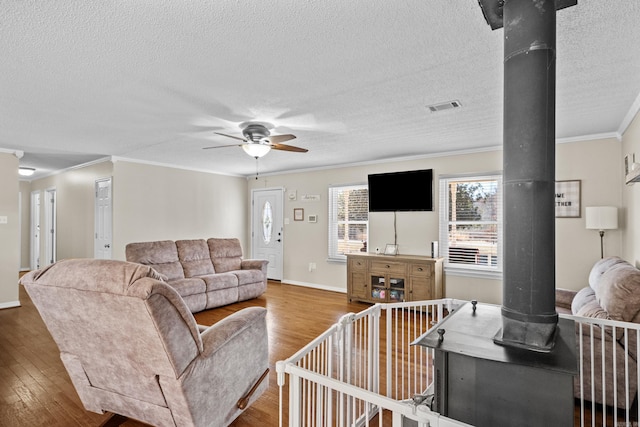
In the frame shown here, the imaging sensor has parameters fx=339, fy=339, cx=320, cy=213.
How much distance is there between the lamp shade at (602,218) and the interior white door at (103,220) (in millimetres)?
6526

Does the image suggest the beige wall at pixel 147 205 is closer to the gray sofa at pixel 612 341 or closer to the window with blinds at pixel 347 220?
the window with blinds at pixel 347 220

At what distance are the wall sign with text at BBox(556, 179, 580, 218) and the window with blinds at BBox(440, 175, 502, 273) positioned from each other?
0.66 meters

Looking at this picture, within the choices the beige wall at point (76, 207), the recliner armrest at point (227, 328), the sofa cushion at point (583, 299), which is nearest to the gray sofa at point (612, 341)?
the sofa cushion at point (583, 299)

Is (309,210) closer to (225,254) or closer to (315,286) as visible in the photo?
(315,286)

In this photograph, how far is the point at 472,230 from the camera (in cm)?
486

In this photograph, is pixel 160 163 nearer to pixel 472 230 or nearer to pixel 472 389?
pixel 472 230

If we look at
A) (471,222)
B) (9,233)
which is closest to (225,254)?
(9,233)

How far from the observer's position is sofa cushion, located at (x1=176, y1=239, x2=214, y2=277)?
5297 mm

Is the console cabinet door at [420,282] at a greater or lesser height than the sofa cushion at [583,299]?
lesser

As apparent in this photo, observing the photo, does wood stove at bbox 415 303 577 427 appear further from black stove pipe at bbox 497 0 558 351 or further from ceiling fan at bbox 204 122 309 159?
ceiling fan at bbox 204 122 309 159

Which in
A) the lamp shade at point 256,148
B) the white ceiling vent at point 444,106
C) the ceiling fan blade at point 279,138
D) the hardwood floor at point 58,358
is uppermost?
the white ceiling vent at point 444,106

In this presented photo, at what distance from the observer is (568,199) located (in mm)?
4113

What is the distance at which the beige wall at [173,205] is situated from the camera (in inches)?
217

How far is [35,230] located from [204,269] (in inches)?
216
